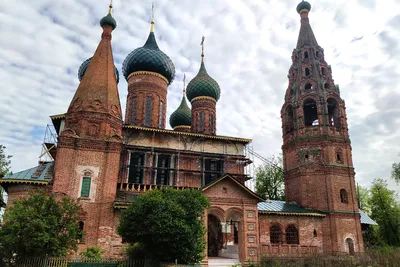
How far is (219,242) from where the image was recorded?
2008cm

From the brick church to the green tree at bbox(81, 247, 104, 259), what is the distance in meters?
1.10

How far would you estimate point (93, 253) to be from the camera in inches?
543

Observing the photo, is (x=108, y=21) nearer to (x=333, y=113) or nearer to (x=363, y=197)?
(x=333, y=113)

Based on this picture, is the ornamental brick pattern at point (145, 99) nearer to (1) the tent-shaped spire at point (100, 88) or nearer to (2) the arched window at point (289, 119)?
(1) the tent-shaped spire at point (100, 88)

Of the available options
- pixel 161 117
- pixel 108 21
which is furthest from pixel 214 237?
pixel 108 21

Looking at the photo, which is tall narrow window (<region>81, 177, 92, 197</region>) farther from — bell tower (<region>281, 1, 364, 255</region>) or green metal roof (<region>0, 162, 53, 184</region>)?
bell tower (<region>281, 1, 364, 255</region>)

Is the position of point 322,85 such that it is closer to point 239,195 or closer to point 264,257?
point 239,195

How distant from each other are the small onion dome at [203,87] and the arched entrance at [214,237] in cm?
1113

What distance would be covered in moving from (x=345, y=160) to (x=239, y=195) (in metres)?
8.79

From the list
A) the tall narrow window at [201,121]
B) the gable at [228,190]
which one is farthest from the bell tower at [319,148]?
the tall narrow window at [201,121]

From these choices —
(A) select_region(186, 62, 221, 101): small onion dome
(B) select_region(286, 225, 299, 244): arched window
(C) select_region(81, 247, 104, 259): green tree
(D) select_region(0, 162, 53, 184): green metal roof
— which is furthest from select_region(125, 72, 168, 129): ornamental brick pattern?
(B) select_region(286, 225, 299, 244): arched window

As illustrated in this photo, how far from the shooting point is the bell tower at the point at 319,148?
20.2 meters

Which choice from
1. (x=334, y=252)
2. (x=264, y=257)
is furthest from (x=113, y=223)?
(x=334, y=252)

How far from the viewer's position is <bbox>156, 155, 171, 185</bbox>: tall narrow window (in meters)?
20.3
